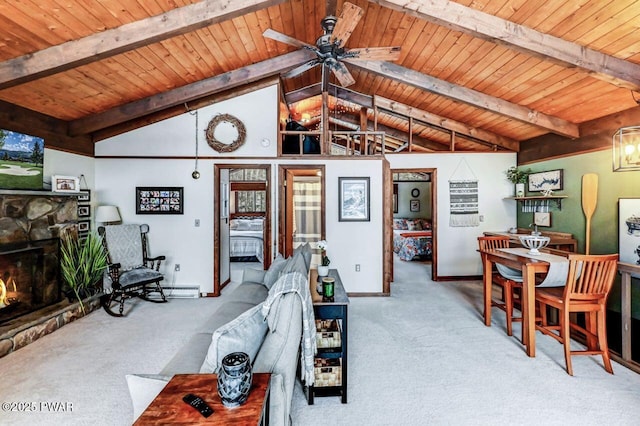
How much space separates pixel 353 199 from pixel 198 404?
13.1ft

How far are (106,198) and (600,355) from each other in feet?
21.2

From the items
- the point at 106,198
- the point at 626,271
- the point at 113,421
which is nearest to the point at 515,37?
the point at 626,271

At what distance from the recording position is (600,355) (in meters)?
2.74

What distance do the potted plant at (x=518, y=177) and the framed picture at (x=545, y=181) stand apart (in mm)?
90

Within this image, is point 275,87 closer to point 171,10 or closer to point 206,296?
point 171,10

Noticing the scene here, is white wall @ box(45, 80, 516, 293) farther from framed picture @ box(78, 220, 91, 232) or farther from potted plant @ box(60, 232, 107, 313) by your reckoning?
potted plant @ box(60, 232, 107, 313)

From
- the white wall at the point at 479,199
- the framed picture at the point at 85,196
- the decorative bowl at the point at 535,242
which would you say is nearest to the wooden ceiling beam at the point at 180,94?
the framed picture at the point at 85,196

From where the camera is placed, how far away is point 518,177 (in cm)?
551

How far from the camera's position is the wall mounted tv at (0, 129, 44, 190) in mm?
3219

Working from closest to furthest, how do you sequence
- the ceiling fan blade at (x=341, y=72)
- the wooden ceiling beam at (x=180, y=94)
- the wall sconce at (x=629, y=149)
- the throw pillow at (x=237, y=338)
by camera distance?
the throw pillow at (x=237, y=338) < the wall sconce at (x=629, y=149) < the ceiling fan blade at (x=341, y=72) < the wooden ceiling beam at (x=180, y=94)

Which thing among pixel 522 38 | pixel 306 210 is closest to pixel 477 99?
pixel 522 38

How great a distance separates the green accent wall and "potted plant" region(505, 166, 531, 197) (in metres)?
0.53

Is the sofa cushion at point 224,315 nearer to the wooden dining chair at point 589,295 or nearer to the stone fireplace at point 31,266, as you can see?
the stone fireplace at point 31,266

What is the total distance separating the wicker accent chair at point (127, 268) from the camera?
4.05m
